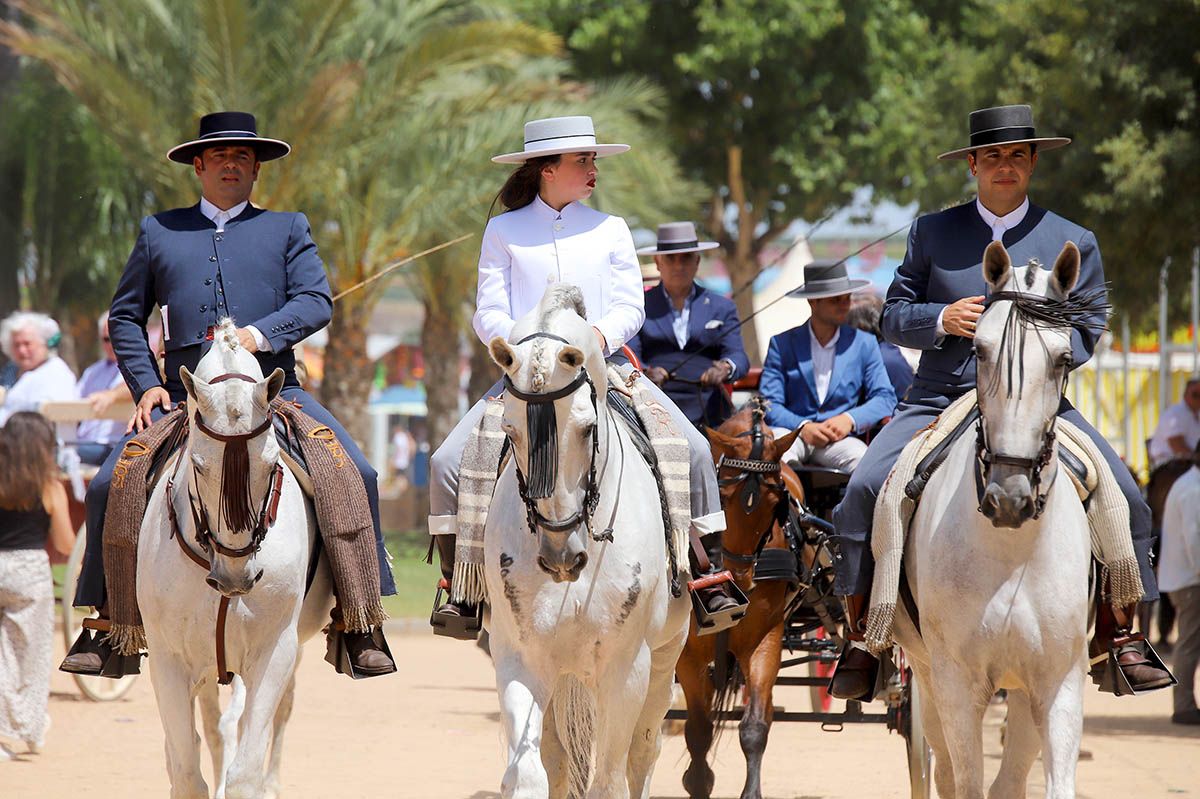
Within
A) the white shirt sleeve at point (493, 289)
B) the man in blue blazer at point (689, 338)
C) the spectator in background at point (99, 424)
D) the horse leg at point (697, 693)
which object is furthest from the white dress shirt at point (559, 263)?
the spectator in background at point (99, 424)

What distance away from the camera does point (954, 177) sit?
27.5 metres

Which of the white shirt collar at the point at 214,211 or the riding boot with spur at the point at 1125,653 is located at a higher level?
the white shirt collar at the point at 214,211

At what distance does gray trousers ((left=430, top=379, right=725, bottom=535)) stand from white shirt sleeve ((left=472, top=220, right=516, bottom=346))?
0.90ft

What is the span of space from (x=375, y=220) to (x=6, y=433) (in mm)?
11165

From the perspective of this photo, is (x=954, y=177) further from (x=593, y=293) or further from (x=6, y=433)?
Answer: (x=593, y=293)

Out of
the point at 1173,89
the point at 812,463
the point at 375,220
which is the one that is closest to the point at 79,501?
the point at 812,463

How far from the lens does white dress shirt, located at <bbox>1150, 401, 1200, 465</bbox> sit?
18.4 m

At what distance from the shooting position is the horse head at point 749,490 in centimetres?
928

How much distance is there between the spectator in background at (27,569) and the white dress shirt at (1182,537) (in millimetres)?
9206

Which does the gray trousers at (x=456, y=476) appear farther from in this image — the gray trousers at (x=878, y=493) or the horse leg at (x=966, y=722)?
the horse leg at (x=966, y=722)

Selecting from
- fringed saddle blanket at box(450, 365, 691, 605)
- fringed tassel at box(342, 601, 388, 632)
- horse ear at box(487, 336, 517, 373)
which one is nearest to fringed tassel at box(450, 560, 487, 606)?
fringed saddle blanket at box(450, 365, 691, 605)

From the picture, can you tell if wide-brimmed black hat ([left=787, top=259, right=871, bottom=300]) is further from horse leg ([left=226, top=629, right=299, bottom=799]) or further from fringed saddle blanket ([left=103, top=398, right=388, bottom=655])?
horse leg ([left=226, top=629, right=299, bottom=799])

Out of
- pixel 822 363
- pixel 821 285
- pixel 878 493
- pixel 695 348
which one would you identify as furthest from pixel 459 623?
pixel 821 285

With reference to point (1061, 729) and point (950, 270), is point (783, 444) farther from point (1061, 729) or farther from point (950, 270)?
point (1061, 729)
